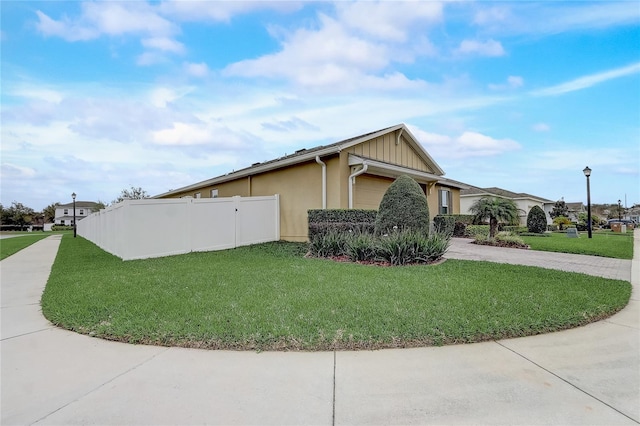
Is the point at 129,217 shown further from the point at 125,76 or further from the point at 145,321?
the point at 145,321

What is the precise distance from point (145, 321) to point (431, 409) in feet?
11.3

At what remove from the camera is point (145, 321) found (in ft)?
12.7

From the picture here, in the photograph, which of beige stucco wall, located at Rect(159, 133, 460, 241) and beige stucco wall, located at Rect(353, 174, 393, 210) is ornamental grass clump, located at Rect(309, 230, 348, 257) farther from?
beige stucco wall, located at Rect(353, 174, 393, 210)

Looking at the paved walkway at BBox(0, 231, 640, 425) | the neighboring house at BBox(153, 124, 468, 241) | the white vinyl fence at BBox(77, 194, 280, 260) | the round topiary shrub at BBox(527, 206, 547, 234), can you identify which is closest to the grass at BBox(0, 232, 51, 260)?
the white vinyl fence at BBox(77, 194, 280, 260)

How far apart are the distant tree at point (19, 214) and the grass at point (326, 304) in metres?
69.1

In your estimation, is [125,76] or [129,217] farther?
[125,76]

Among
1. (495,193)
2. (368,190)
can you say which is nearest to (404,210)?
(368,190)

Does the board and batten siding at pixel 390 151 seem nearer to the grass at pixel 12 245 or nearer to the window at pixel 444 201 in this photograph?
the window at pixel 444 201

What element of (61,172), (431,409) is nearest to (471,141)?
(431,409)

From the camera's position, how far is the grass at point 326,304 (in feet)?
11.2

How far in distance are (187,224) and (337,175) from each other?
5549 millimetres

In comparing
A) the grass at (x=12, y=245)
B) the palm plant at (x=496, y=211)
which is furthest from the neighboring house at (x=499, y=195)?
the grass at (x=12, y=245)

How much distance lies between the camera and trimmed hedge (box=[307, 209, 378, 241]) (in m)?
9.99

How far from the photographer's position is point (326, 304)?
428 cm
